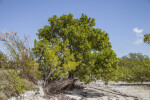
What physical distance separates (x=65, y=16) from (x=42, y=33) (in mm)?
2824

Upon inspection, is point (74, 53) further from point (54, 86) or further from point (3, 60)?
point (3, 60)

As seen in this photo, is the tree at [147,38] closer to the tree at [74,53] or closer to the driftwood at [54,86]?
the tree at [74,53]

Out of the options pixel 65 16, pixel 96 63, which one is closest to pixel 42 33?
pixel 65 16

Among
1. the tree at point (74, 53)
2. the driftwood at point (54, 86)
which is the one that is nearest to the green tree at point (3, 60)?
the tree at point (74, 53)

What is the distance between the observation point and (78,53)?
10.6 m

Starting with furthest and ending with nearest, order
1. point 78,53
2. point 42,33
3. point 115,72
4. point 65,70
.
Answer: point 42,33 < point 78,53 < point 115,72 < point 65,70

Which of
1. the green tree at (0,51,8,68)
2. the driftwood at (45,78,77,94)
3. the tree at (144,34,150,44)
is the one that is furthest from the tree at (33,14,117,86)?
the tree at (144,34,150,44)

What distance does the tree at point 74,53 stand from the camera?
9203mm

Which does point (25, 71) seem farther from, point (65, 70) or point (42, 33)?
point (42, 33)

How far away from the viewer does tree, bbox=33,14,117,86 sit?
9203 millimetres

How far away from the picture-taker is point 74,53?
11.0 m

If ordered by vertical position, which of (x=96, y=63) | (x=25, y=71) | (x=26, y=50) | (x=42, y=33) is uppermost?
(x=42, y=33)

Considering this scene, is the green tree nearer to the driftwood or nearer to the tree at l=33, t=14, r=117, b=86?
the tree at l=33, t=14, r=117, b=86

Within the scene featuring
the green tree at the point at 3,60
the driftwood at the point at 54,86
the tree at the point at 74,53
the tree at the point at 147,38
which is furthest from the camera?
the tree at the point at 147,38
